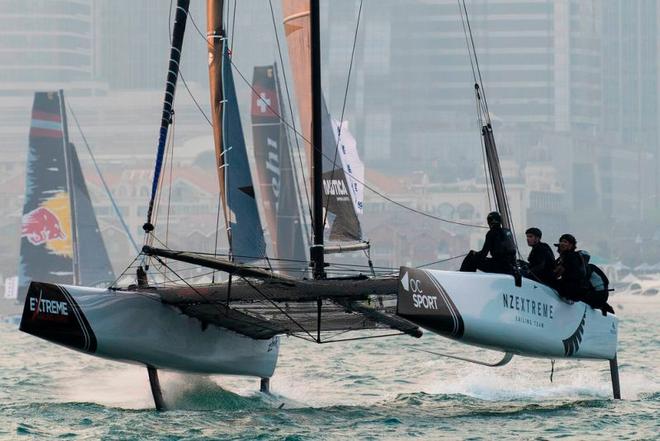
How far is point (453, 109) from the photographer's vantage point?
111438 mm

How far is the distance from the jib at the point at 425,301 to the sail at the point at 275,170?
18.4 meters

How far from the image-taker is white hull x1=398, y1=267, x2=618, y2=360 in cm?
1114

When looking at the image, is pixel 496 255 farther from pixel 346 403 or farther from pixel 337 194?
pixel 337 194

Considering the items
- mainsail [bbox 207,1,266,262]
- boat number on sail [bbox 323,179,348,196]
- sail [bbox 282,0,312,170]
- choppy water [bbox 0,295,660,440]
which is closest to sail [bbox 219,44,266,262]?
mainsail [bbox 207,1,266,262]

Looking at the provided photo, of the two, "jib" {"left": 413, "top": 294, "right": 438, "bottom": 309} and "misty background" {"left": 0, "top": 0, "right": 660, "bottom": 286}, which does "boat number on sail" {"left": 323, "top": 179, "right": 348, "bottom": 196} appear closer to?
"jib" {"left": 413, "top": 294, "right": 438, "bottom": 309}

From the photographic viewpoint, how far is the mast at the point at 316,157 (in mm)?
12578

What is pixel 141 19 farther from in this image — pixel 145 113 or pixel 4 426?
pixel 4 426

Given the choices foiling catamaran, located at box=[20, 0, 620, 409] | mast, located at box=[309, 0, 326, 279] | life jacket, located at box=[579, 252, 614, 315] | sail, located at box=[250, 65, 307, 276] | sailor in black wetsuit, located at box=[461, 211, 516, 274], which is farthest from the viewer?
sail, located at box=[250, 65, 307, 276]

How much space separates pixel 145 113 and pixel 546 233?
3078 cm

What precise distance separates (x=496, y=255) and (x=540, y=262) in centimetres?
68

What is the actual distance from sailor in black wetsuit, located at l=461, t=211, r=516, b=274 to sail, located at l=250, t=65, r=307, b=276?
1758cm

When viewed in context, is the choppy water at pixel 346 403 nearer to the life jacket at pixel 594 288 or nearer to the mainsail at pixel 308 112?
the life jacket at pixel 594 288

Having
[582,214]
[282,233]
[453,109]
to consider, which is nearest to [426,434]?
[282,233]

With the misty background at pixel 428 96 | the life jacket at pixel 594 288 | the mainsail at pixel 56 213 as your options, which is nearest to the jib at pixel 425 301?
the life jacket at pixel 594 288
